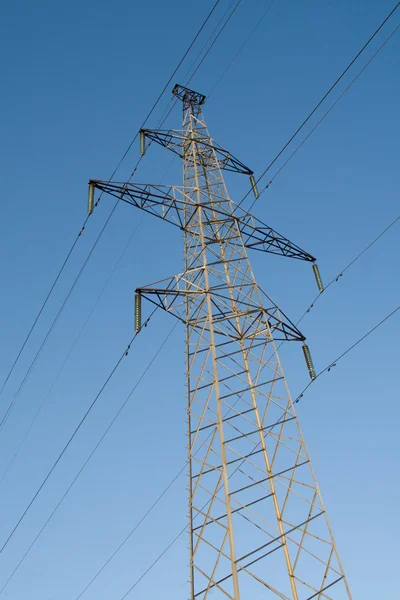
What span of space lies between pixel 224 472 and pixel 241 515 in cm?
109

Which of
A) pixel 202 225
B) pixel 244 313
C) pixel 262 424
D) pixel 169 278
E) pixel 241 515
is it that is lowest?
pixel 241 515

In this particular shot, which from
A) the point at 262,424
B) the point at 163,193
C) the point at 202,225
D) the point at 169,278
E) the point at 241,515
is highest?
the point at 163,193

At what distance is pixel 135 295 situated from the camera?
14.3 metres

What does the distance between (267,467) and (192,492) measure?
1880mm

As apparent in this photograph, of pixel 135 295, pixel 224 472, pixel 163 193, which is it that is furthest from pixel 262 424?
pixel 163 193

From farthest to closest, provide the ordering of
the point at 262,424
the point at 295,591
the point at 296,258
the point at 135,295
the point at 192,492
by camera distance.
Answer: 1. the point at 296,258
2. the point at 135,295
3. the point at 262,424
4. the point at 192,492
5. the point at 295,591

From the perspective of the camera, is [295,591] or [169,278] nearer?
[295,591]

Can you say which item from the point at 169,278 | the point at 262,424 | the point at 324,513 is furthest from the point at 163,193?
the point at 324,513

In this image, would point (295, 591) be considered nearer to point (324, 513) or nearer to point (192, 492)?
point (324, 513)

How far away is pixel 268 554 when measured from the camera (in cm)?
1127

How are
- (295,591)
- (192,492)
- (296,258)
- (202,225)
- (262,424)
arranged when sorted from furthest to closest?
(296,258) → (202,225) → (262,424) → (192,492) → (295,591)

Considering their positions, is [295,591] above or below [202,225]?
below

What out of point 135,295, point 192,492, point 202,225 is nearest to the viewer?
point 192,492

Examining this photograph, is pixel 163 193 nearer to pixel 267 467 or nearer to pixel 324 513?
pixel 267 467
